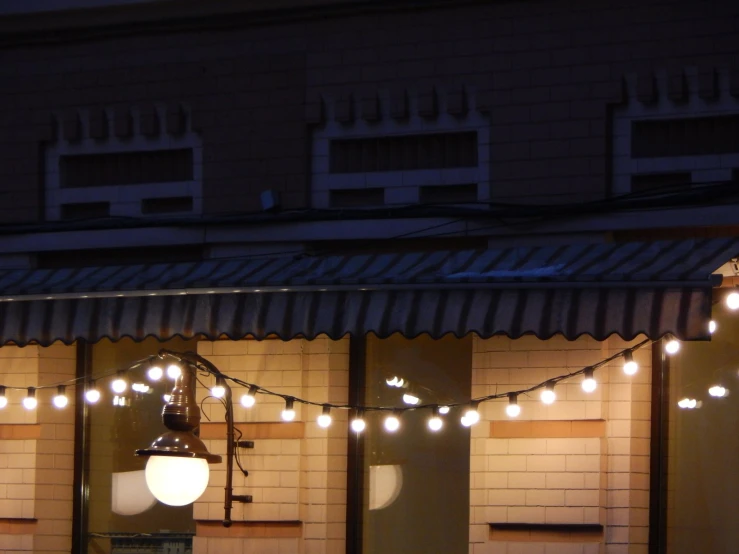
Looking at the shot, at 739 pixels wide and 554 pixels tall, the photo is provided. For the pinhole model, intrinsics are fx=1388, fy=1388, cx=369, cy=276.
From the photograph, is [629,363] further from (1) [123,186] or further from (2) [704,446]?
(1) [123,186]

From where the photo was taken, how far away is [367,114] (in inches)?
413

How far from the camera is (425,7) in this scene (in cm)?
1049

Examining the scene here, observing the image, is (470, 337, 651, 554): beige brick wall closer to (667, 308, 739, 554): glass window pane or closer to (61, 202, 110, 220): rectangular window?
(667, 308, 739, 554): glass window pane

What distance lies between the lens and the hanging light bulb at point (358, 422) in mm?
9721

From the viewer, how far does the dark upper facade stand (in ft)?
32.3

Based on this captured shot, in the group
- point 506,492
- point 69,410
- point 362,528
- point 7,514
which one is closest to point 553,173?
point 506,492

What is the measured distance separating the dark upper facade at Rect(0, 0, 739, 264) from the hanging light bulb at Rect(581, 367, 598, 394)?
1.18 metres

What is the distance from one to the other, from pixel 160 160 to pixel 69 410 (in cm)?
213

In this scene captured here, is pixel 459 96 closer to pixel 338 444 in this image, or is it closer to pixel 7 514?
pixel 338 444

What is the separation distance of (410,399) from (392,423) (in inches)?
21.9

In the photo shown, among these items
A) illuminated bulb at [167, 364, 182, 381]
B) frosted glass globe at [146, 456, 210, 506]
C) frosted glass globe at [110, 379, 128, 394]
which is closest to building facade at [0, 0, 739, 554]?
frosted glass globe at [110, 379, 128, 394]

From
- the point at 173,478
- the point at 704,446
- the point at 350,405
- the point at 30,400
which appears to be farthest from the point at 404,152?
the point at 30,400

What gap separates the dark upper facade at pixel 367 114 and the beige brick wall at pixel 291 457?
929 millimetres

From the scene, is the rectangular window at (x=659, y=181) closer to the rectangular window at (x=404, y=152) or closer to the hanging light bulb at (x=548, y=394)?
the rectangular window at (x=404, y=152)
